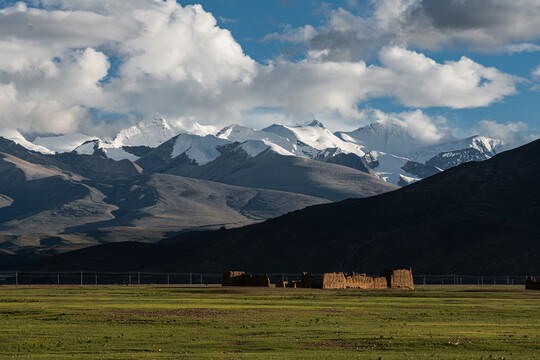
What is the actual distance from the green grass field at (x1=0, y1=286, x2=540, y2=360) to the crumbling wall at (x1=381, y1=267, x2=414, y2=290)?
38.9 metres

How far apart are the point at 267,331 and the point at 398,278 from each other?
6825cm

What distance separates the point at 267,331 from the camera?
46.4 meters

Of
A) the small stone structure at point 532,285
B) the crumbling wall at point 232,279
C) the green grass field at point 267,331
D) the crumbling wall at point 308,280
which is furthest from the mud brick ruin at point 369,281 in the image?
the green grass field at point 267,331

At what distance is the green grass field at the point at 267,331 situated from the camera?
121 ft

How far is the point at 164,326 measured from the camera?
49156 mm

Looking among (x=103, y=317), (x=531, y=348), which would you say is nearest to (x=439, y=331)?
(x=531, y=348)

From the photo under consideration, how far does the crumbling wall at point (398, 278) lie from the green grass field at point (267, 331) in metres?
38.9

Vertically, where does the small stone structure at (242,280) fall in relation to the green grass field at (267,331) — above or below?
above

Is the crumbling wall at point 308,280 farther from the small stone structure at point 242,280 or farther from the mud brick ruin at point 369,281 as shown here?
the small stone structure at point 242,280

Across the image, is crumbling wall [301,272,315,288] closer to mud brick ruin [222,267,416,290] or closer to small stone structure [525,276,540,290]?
mud brick ruin [222,267,416,290]

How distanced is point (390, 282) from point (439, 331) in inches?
2567

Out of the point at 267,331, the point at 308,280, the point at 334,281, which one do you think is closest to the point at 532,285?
the point at 334,281

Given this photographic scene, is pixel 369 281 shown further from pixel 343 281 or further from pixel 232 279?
pixel 232 279

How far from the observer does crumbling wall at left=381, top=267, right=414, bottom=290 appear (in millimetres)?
111812
